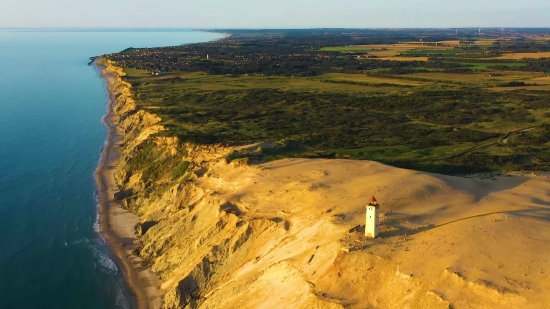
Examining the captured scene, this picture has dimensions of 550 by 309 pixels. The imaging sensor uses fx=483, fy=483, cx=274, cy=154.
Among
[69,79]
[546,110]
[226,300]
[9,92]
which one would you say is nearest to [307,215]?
[226,300]

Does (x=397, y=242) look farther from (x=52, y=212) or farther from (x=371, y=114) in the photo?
(x=371, y=114)

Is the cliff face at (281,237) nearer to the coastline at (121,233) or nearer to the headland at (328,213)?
the headland at (328,213)

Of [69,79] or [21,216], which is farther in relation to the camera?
[69,79]

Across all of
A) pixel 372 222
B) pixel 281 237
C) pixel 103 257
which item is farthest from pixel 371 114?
pixel 372 222

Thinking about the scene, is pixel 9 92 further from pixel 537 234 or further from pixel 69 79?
pixel 537 234

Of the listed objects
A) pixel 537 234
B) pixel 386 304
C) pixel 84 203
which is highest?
pixel 537 234

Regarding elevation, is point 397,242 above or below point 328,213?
above

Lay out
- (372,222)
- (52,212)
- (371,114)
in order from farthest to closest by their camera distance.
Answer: (371,114) < (52,212) < (372,222)

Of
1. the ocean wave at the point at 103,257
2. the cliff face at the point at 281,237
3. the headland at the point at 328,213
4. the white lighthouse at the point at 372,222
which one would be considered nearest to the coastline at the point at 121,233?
the ocean wave at the point at 103,257
